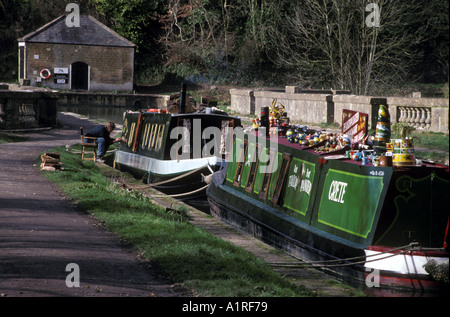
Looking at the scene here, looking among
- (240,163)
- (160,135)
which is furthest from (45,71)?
(240,163)

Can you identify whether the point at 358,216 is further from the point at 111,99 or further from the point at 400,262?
the point at 111,99

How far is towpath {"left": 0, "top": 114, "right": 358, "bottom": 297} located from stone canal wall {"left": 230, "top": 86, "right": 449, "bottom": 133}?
23.9 feet

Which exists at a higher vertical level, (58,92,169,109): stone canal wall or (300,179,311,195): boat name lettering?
(58,92,169,109): stone canal wall

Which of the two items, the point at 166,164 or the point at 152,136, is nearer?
the point at 166,164

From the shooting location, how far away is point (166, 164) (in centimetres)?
1805

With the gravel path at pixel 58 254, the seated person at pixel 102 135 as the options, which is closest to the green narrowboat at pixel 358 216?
the gravel path at pixel 58 254

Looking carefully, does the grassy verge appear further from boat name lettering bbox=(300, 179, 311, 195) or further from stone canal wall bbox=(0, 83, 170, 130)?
stone canal wall bbox=(0, 83, 170, 130)

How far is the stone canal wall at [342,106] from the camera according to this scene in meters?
20.2

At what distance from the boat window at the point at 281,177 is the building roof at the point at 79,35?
41494 millimetres

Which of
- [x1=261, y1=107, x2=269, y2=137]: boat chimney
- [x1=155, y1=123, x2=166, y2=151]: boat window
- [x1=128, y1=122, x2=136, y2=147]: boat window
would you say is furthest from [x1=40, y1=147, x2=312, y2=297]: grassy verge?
[x1=128, y1=122, x2=136, y2=147]: boat window

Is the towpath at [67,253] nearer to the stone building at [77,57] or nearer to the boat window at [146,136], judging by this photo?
the boat window at [146,136]

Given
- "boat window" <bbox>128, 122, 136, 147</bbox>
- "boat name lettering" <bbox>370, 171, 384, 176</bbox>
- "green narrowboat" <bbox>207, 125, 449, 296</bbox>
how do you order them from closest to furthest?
"green narrowboat" <bbox>207, 125, 449, 296</bbox> → "boat name lettering" <bbox>370, 171, 384, 176</bbox> → "boat window" <bbox>128, 122, 136, 147</bbox>

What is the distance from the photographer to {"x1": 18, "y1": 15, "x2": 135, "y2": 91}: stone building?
50.0m

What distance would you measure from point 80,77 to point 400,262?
1830 inches
